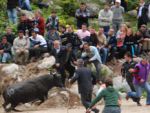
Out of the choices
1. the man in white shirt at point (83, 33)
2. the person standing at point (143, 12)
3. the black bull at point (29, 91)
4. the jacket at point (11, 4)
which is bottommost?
the black bull at point (29, 91)

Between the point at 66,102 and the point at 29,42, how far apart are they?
3.39 meters

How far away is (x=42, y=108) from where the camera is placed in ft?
73.4

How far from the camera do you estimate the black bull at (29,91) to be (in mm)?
21609

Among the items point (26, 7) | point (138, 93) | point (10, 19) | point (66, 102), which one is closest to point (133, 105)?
point (138, 93)

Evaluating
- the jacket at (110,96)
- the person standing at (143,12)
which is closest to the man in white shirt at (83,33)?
the person standing at (143,12)

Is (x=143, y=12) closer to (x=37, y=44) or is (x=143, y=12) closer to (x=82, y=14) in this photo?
(x=82, y=14)

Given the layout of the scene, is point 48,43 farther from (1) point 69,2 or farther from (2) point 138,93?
(1) point 69,2

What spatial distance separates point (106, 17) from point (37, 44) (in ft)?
12.1

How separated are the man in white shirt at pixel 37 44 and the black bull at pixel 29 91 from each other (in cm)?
296

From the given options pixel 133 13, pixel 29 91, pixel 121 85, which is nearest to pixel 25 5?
pixel 133 13

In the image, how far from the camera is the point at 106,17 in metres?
Result: 26.7

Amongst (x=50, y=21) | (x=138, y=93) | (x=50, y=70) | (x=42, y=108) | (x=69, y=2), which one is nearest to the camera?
(x=138, y=93)

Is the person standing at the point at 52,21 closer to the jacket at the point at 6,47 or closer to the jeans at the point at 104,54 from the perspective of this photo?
the jacket at the point at 6,47

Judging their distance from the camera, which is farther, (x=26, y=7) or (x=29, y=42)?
(x=26, y=7)
